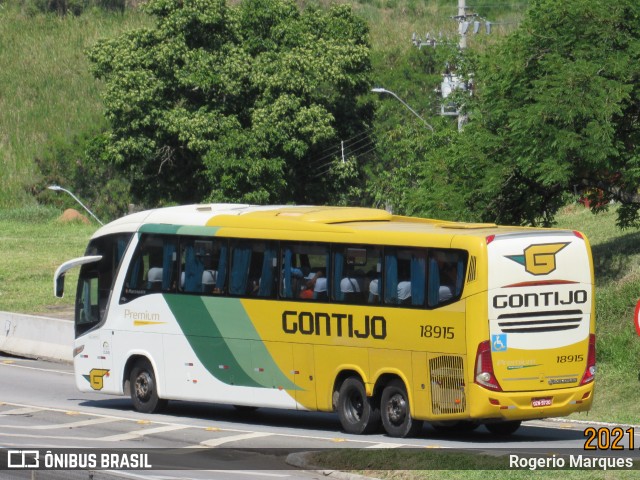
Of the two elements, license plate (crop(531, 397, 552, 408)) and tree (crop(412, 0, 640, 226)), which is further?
tree (crop(412, 0, 640, 226))

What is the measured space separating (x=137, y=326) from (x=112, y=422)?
2.33 metres

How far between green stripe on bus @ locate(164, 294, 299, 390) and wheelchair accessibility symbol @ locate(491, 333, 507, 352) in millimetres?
4171

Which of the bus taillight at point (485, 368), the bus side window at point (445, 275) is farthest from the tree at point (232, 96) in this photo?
the bus taillight at point (485, 368)

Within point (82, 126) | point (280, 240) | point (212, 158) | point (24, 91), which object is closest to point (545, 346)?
point (280, 240)

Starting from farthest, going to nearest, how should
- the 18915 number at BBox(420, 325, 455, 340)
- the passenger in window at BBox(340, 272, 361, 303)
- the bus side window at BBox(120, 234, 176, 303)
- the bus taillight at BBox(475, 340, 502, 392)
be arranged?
the bus side window at BBox(120, 234, 176, 303) < the passenger in window at BBox(340, 272, 361, 303) < the 18915 number at BBox(420, 325, 455, 340) < the bus taillight at BBox(475, 340, 502, 392)

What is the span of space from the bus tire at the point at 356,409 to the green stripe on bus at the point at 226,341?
3.78 feet

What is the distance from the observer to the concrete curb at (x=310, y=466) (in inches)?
587

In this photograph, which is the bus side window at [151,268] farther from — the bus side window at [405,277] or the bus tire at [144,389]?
the bus side window at [405,277]

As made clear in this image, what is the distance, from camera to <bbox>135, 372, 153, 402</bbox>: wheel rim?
75.7 feet

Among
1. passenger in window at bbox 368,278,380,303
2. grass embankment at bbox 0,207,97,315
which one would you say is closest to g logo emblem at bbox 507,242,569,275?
passenger in window at bbox 368,278,380,303

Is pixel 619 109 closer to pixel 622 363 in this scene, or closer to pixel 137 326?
pixel 622 363

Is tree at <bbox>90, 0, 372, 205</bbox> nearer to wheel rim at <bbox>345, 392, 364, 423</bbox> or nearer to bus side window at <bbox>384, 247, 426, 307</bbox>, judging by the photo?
wheel rim at <bbox>345, 392, 364, 423</bbox>

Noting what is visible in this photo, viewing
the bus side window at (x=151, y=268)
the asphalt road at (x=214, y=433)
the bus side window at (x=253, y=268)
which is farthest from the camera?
the bus side window at (x=151, y=268)

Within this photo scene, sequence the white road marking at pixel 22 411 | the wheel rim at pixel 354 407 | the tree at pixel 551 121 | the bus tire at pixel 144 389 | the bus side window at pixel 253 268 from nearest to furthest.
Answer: the wheel rim at pixel 354 407
the bus side window at pixel 253 268
the white road marking at pixel 22 411
the bus tire at pixel 144 389
the tree at pixel 551 121
